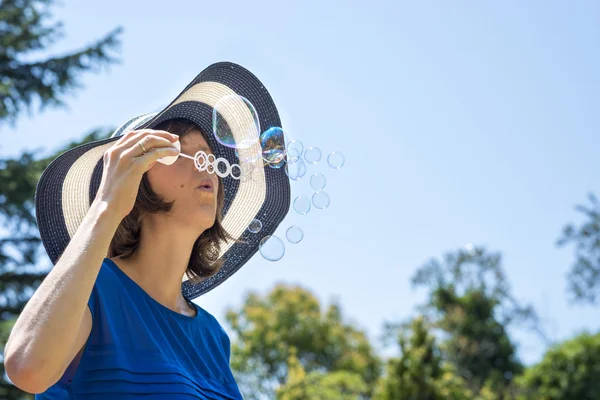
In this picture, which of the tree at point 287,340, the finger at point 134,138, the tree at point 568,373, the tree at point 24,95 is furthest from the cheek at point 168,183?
the tree at point 287,340

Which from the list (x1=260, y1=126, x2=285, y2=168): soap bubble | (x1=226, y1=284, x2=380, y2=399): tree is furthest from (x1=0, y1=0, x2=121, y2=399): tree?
(x1=226, y1=284, x2=380, y2=399): tree

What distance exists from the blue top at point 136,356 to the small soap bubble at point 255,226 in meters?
0.62

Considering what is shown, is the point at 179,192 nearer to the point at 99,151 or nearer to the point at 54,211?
the point at 99,151

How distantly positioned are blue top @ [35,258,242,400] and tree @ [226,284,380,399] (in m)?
24.9

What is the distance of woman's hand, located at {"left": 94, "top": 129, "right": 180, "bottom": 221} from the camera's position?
5.45ft

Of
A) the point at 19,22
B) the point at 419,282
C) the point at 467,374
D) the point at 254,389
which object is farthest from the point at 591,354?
the point at 19,22

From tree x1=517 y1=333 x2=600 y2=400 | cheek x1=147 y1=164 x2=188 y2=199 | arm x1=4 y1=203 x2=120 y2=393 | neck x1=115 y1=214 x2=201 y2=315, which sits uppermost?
tree x1=517 y1=333 x2=600 y2=400

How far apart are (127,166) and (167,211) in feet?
1.59

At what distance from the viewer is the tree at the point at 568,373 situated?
1891 centimetres

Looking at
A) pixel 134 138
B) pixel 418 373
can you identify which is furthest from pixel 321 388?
pixel 134 138

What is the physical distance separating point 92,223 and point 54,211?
0.87 metres

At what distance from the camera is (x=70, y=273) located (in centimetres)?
154

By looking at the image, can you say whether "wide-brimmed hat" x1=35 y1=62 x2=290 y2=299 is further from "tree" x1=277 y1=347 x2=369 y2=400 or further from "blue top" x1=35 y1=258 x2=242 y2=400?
"tree" x1=277 y1=347 x2=369 y2=400

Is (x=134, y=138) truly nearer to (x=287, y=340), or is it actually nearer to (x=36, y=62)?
(x=36, y=62)
